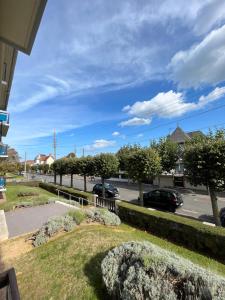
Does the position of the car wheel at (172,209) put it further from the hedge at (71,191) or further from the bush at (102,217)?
the bush at (102,217)

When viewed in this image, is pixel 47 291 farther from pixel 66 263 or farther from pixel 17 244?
pixel 17 244

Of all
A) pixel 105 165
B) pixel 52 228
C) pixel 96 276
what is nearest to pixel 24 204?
pixel 52 228

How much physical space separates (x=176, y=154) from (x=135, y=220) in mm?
20540

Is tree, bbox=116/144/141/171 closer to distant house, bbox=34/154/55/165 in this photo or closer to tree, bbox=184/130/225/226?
tree, bbox=184/130/225/226

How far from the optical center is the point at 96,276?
5.74m

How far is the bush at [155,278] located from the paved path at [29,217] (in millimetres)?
6876

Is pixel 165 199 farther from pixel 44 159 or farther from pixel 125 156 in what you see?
pixel 44 159

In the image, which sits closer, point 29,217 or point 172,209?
point 29,217

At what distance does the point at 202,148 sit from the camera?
11.4 metres

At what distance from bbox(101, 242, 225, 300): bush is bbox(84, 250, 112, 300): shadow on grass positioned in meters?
0.36

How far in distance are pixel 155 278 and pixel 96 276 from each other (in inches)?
85.0

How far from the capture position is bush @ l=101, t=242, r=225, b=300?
3709mm

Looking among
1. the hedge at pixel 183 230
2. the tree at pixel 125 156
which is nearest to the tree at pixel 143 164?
the tree at pixel 125 156

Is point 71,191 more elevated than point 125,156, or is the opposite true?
point 125,156
